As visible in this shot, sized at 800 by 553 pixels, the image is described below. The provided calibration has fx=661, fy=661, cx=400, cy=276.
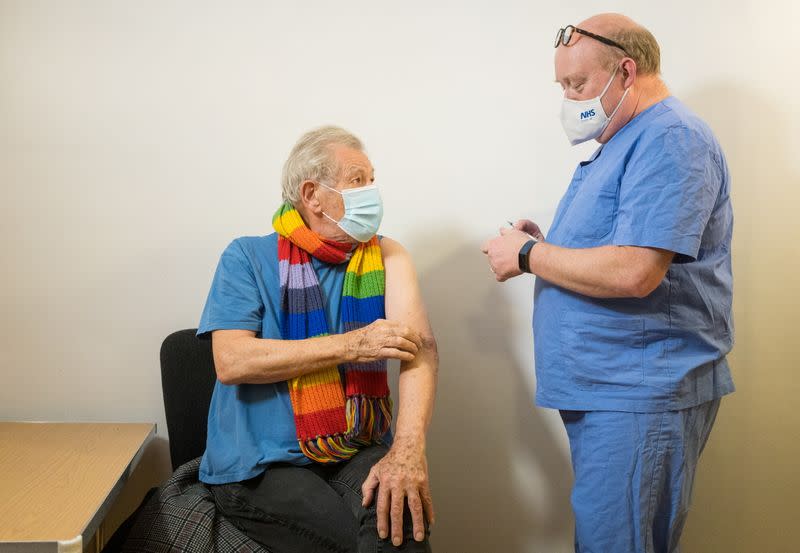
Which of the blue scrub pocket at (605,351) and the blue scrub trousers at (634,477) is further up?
the blue scrub pocket at (605,351)

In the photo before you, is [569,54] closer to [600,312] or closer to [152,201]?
[600,312]

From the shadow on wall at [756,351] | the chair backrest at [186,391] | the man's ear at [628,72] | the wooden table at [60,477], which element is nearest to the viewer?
the wooden table at [60,477]

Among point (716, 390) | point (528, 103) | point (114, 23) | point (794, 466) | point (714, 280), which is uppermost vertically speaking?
point (114, 23)

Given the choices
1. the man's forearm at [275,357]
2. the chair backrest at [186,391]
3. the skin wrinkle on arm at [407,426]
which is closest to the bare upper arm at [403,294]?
the skin wrinkle on arm at [407,426]

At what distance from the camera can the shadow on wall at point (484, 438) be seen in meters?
2.18

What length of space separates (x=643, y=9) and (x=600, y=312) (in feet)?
3.78

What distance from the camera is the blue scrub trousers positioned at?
1.43m

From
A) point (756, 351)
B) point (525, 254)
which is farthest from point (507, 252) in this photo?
point (756, 351)

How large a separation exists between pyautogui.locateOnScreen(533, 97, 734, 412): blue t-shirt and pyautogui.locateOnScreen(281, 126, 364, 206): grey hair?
0.59 meters

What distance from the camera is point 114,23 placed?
2.00 m

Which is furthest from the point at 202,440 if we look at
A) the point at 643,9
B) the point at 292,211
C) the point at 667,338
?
the point at 643,9

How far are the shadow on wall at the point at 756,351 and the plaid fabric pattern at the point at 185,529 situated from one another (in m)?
1.56

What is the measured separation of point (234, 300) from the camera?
1.58 meters

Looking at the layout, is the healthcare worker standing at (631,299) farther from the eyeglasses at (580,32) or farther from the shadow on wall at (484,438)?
the shadow on wall at (484,438)
